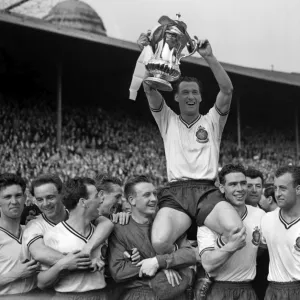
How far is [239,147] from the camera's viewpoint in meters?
21.8

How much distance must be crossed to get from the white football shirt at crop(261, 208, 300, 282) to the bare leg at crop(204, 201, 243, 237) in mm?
255

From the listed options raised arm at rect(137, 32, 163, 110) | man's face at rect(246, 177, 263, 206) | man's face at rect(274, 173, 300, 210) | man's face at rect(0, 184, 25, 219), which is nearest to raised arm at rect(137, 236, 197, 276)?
man's face at rect(274, 173, 300, 210)

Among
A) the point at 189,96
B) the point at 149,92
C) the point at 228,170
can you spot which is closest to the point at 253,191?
the point at 228,170

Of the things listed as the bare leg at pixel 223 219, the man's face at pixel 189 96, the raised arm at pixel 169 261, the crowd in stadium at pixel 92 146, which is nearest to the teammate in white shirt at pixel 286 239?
the bare leg at pixel 223 219

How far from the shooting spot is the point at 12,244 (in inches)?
183

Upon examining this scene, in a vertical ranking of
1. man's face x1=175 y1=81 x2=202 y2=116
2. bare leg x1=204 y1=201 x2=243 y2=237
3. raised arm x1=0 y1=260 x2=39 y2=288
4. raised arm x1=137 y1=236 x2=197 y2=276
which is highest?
man's face x1=175 y1=81 x2=202 y2=116

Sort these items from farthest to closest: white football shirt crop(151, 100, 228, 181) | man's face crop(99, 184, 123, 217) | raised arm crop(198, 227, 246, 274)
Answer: man's face crop(99, 184, 123, 217)
white football shirt crop(151, 100, 228, 181)
raised arm crop(198, 227, 246, 274)

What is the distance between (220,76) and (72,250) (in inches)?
68.0

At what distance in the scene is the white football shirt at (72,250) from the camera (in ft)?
14.7

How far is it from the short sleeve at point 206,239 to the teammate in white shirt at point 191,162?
0.06 metres

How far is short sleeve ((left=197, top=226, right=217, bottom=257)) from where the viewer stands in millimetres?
4629

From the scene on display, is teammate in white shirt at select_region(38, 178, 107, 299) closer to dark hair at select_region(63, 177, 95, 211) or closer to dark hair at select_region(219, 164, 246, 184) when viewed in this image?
dark hair at select_region(63, 177, 95, 211)

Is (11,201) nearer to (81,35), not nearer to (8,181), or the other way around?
(8,181)

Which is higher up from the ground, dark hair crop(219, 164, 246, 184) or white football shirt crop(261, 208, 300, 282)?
dark hair crop(219, 164, 246, 184)
